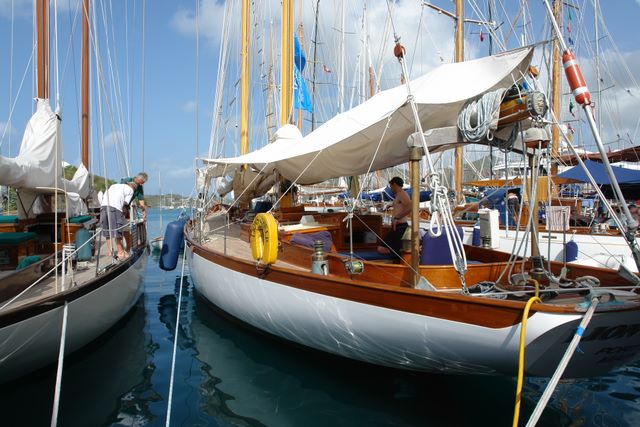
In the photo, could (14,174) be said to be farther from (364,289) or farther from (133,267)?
(364,289)

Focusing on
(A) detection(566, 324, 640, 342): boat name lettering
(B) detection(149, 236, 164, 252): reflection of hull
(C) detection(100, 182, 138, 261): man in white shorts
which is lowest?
(B) detection(149, 236, 164, 252): reflection of hull

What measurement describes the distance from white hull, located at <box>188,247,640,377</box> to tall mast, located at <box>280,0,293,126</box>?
5.77 m

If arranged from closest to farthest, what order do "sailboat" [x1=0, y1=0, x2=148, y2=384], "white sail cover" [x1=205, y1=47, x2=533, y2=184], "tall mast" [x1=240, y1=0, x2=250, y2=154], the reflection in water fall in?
1. the reflection in water
2. "sailboat" [x1=0, y1=0, x2=148, y2=384]
3. "white sail cover" [x1=205, y1=47, x2=533, y2=184]
4. "tall mast" [x1=240, y1=0, x2=250, y2=154]

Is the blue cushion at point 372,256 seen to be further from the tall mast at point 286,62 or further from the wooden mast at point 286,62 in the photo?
the tall mast at point 286,62

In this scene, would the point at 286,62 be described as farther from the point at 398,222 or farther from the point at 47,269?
the point at 47,269

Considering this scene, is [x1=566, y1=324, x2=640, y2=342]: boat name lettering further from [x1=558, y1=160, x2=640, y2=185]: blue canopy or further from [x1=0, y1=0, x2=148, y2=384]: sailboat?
[x1=558, y1=160, x2=640, y2=185]: blue canopy

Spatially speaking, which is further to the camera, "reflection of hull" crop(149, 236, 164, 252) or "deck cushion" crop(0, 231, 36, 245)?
"reflection of hull" crop(149, 236, 164, 252)

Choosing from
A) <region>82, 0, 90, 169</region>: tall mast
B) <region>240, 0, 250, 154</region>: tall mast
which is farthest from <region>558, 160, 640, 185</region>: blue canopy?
<region>82, 0, 90, 169</region>: tall mast

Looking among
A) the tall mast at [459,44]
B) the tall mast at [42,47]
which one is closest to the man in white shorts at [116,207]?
the tall mast at [42,47]

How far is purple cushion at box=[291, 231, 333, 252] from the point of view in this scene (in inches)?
219

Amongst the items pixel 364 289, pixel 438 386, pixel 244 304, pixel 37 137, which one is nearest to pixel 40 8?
pixel 37 137

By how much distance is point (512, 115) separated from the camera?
3.71m

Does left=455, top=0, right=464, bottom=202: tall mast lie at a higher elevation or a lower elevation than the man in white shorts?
higher

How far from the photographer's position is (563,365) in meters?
2.82
